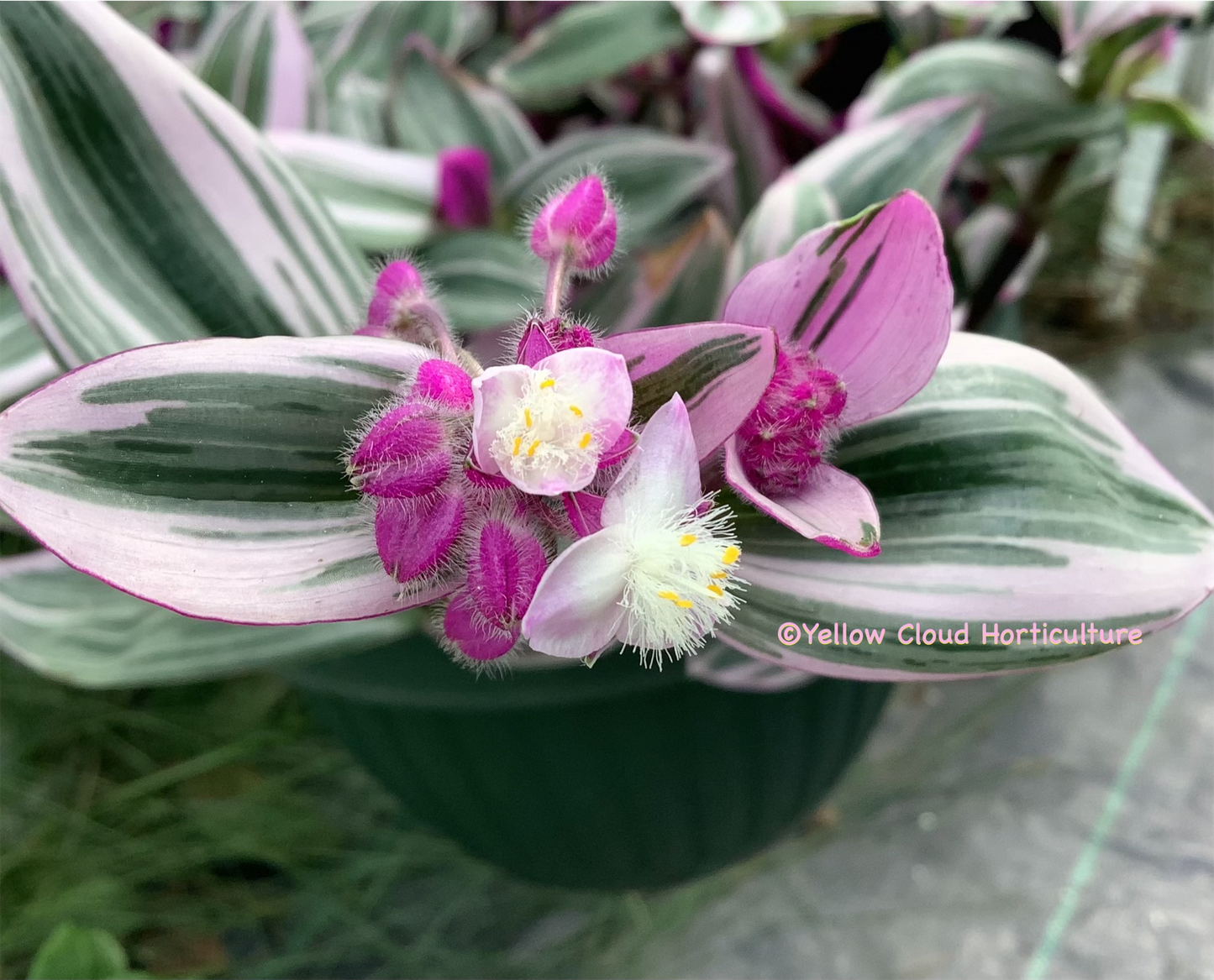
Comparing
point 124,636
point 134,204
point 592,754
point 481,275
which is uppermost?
point 134,204

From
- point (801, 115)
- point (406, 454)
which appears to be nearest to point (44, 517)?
point (406, 454)

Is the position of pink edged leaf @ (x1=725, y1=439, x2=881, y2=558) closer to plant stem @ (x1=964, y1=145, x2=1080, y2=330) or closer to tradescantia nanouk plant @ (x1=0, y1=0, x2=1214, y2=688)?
tradescantia nanouk plant @ (x1=0, y1=0, x2=1214, y2=688)

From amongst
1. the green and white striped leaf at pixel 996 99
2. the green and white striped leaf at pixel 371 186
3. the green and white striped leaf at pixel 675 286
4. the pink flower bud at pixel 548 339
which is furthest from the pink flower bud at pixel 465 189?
the pink flower bud at pixel 548 339

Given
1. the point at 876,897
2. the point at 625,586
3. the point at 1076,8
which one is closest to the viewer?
the point at 625,586

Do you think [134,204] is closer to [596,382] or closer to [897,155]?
[596,382]

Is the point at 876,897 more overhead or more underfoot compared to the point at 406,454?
more underfoot

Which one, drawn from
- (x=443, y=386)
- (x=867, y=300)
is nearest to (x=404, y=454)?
(x=443, y=386)

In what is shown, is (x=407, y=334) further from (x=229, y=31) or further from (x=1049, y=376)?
(x=229, y=31)

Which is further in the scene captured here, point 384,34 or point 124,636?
point 384,34
